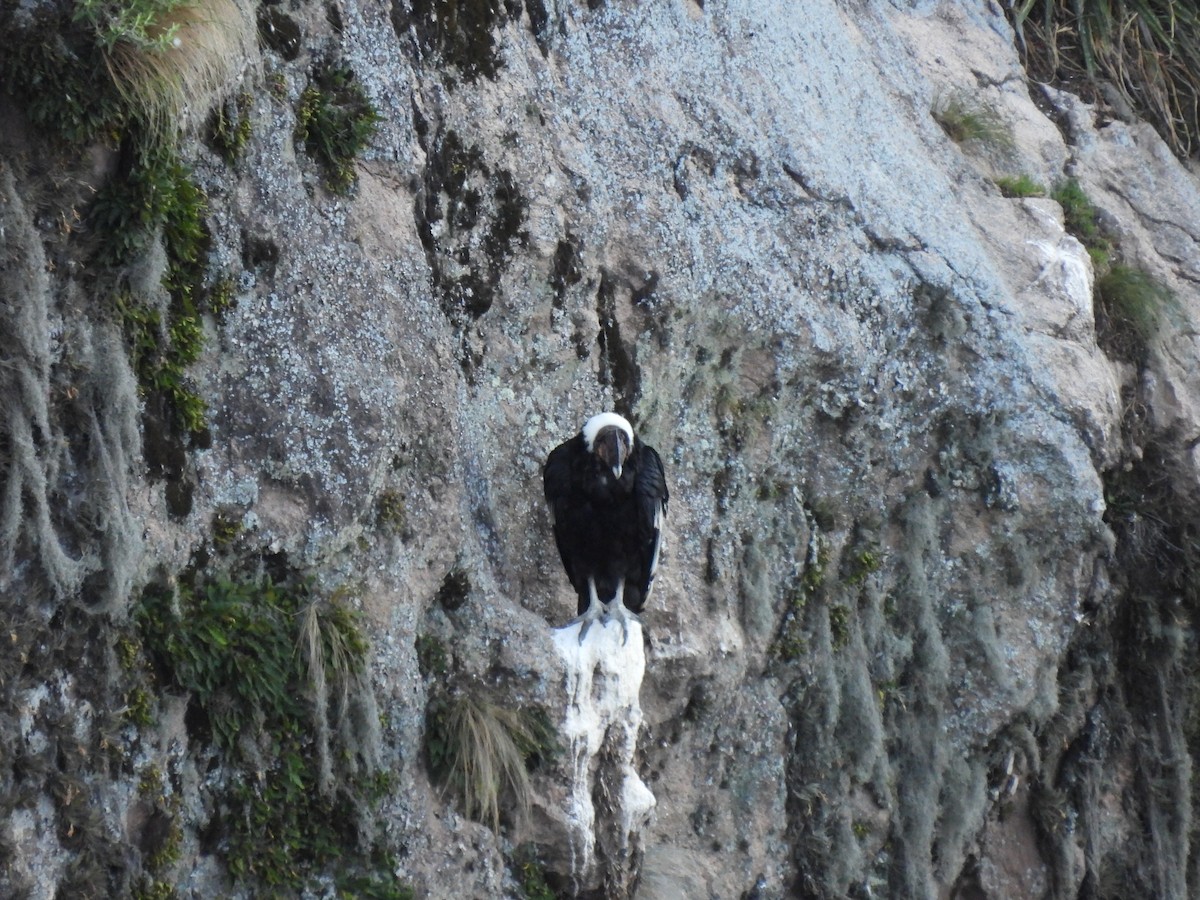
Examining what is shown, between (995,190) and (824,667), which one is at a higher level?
(995,190)

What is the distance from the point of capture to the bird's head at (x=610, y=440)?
199 inches

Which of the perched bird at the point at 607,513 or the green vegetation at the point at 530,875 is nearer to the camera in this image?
the green vegetation at the point at 530,875

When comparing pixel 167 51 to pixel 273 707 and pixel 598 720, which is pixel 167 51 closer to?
pixel 273 707

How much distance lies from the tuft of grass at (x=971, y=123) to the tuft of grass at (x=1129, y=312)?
1.05 meters

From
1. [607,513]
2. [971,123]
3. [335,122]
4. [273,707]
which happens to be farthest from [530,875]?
[971,123]

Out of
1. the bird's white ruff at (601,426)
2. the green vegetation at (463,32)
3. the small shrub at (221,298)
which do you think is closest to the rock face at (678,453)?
Result: the green vegetation at (463,32)

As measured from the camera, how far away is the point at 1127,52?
9.38 m

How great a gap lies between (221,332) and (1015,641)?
4382mm

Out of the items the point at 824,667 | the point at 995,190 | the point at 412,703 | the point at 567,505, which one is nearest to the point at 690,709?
the point at 824,667

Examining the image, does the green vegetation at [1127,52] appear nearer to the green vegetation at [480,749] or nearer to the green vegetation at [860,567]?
the green vegetation at [860,567]

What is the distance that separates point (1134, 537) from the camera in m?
7.26

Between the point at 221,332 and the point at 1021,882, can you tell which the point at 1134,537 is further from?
the point at 221,332

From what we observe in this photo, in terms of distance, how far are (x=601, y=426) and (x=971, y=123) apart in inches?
157

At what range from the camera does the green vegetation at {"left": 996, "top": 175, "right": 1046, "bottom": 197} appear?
7.74 m
